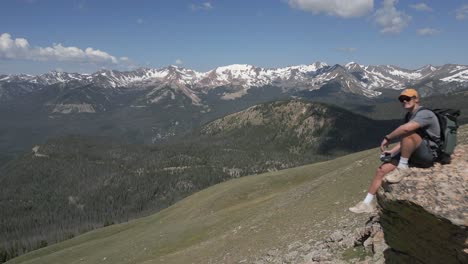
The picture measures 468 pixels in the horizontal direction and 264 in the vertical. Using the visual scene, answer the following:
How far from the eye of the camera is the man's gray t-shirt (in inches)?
619

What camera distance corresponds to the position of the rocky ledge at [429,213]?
42.8ft

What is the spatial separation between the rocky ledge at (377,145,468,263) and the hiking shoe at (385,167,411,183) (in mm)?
170

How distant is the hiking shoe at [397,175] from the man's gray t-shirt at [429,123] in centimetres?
179

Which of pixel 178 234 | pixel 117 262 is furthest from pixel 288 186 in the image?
pixel 117 262

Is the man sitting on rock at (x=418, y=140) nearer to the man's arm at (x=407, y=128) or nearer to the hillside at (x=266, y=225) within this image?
the man's arm at (x=407, y=128)

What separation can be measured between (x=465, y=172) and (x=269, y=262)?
18527mm

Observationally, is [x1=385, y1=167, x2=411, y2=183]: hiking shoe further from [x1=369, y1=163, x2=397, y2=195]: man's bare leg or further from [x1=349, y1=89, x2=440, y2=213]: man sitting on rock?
[x1=369, y1=163, x2=397, y2=195]: man's bare leg

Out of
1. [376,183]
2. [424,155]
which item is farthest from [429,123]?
[376,183]

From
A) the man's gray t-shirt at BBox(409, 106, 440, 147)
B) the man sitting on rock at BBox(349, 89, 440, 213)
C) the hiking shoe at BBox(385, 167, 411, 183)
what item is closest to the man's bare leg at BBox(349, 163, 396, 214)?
the man sitting on rock at BBox(349, 89, 440, 213)

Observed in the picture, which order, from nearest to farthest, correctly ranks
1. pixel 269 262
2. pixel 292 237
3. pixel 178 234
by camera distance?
pixel 269 262, pixel 292 237, pixel 178 234

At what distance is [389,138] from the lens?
17594 millimetres

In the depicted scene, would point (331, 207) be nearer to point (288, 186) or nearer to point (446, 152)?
point (446, 152)

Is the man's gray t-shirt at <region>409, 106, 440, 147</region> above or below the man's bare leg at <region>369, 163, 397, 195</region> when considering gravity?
above

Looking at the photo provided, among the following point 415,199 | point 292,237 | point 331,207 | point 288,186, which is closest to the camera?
point 415,199
